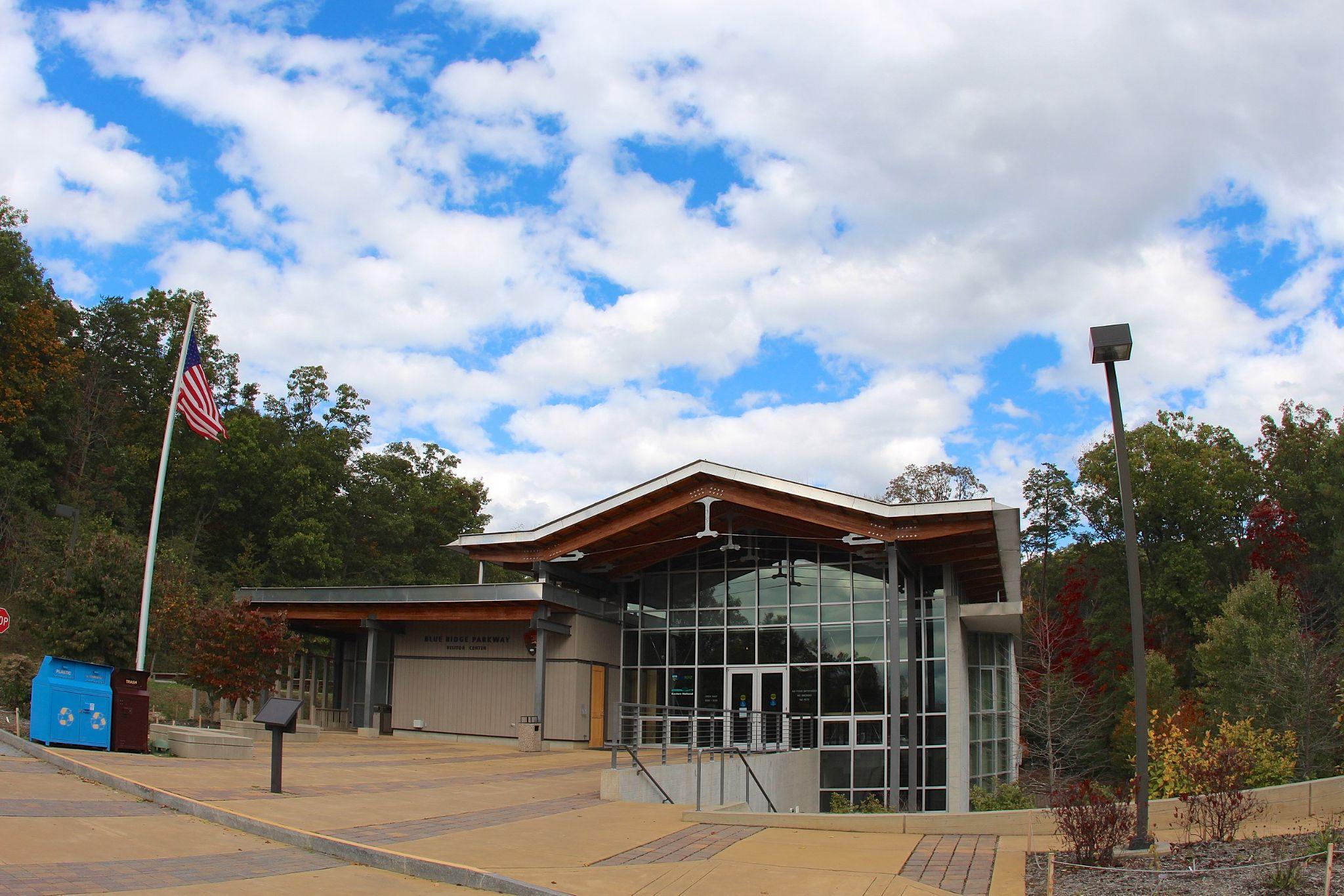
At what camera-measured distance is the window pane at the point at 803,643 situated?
78.1 feet

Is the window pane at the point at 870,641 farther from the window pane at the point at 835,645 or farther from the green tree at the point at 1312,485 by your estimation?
the green tree at the point at 1312,485

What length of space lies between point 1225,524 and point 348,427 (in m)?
49.0

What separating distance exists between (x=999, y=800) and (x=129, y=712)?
59.2ft

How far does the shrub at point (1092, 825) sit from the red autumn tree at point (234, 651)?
1680cm

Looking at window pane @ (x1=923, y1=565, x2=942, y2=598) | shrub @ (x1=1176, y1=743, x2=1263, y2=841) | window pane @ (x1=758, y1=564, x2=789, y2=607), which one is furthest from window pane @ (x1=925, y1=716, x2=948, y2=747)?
shrub @ (x1=1176, y1=743, x2=1263, y2=841)

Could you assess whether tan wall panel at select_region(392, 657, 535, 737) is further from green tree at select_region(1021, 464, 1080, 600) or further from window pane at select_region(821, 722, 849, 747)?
green tree at select_region(1021, 464, 1080, 600)

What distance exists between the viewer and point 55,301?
4997cm

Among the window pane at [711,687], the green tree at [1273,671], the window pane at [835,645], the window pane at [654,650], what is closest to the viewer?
the window pane at [835,645]

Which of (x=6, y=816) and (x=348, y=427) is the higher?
(x=348, y=427)

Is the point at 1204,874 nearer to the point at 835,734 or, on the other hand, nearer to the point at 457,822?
the point at 457,822

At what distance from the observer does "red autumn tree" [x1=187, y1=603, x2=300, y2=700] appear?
20.8 metres

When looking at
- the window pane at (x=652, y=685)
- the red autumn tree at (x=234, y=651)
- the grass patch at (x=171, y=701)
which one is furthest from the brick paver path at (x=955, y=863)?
the grass patch at (x=171, y=701)

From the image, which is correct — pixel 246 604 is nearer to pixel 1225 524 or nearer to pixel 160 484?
pixel 160 484

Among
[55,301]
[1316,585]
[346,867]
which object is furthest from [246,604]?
[1316,585]
